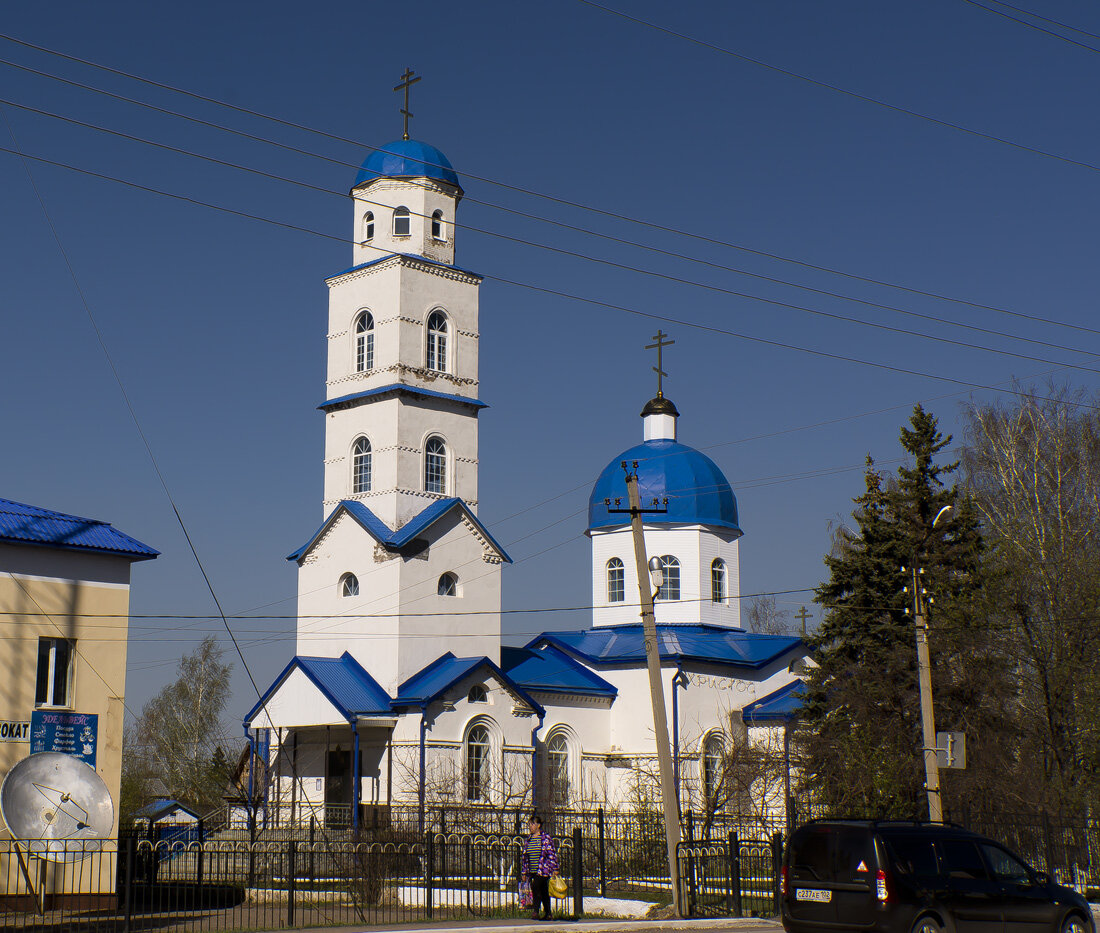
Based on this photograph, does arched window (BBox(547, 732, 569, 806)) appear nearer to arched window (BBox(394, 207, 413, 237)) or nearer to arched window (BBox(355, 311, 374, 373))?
arched window (BBox(355, 311, 374, 373))

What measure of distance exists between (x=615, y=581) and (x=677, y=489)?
12.4 feet

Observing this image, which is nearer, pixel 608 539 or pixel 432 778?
pixel 432 778

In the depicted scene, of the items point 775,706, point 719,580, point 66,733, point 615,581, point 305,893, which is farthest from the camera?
point 615,581

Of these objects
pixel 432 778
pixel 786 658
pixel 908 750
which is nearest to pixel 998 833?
pixel 908 750

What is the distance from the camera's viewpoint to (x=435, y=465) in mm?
38344

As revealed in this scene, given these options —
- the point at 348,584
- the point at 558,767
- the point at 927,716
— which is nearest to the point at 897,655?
the point at 927,716

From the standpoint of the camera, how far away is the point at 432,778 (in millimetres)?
34344

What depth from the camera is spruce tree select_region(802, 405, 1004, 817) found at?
2995 cm

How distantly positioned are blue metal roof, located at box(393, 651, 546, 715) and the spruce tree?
26.6 ft

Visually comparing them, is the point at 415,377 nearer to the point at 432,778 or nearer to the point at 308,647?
the point at 308,647

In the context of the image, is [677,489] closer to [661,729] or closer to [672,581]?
[672,581]

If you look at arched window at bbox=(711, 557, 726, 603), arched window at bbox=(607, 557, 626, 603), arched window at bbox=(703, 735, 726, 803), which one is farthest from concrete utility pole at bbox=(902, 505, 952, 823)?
arched window at bbox=(607, 557, 626, 603)

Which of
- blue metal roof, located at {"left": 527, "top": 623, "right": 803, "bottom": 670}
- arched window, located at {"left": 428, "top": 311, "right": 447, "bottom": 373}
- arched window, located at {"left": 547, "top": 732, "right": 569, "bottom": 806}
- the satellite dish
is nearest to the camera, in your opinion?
the satellite dish

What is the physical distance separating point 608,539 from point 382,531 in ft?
36.1
